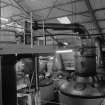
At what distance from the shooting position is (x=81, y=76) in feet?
19.4

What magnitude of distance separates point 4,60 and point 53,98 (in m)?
6.67

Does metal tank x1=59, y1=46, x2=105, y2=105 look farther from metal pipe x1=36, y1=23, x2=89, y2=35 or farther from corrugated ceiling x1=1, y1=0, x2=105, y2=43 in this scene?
corrugated ceiling x1=1, y1=0, x2=105, y2=43

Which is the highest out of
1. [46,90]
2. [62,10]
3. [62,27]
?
[62,10]

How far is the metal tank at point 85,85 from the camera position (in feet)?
17.6

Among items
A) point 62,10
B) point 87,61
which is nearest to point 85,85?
point 87,61

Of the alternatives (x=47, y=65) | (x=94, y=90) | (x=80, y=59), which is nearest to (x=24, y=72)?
(x=80, y=59)

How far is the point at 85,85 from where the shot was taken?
18.8 feet

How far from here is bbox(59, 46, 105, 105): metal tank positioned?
5379mm

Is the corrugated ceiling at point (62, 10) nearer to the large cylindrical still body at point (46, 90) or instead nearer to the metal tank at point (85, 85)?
the metal tank at point (85, 85)

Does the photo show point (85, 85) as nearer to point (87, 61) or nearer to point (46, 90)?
point (87, 61)

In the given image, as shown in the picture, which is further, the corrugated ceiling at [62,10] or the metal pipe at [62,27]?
the metal pipe at [62,27]

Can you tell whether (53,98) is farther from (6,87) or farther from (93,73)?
(6,87)

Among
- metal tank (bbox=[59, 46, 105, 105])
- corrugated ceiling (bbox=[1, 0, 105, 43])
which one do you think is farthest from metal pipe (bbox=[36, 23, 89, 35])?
metal tank (bbox=[59, 46, 105, 105])

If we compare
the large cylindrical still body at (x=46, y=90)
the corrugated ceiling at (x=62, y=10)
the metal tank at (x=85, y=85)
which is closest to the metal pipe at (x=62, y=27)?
the corrugated ceiling at (x=62, y=10)
